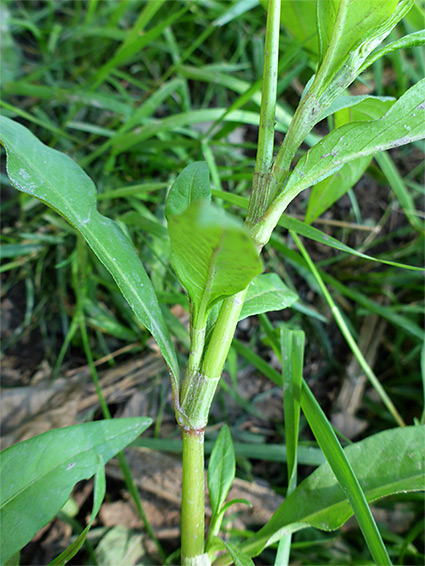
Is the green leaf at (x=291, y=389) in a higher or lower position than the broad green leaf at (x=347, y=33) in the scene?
lower

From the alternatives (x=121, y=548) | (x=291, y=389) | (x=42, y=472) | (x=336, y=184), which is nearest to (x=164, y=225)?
(x=336, y=184)

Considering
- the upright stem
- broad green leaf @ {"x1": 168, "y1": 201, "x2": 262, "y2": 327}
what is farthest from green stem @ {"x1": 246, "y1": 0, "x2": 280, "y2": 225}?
broad green leaf @ {"x1": 168, "y1": 201, "x2": 262, "y2": 327}

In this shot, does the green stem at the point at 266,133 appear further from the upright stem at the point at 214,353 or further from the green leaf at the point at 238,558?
the green leaf at the point at 238,558

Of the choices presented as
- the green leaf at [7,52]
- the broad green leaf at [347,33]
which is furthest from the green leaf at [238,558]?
the green leaf at [7,52]

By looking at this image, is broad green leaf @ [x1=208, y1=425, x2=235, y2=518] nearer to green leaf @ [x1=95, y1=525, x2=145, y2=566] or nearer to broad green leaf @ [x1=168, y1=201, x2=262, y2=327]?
broad green leaf @ [x1=168, y1=201, x2=262, y2=327]

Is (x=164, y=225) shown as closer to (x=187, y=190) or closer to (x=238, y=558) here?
(x=187, y=190)

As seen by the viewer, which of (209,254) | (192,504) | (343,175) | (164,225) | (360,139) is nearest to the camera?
(209,254)
